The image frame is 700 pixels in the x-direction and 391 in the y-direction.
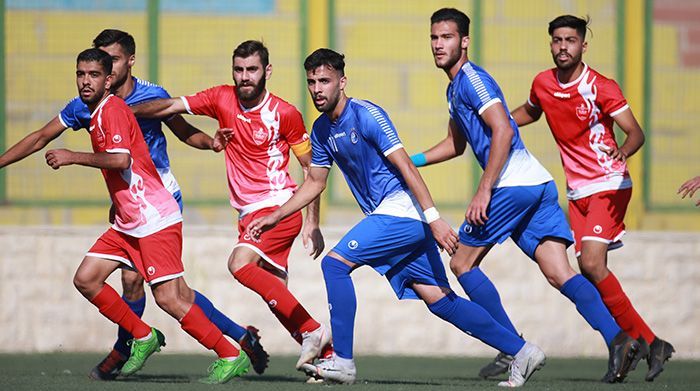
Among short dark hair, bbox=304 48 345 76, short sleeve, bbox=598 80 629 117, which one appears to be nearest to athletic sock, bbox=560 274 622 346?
short sleeve, bbox=598 80 629 117

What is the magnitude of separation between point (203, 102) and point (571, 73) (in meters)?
2.22

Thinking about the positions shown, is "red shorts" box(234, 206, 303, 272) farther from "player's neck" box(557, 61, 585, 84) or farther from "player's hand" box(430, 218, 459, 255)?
"player's neck" box(557, 61, 585, 84)

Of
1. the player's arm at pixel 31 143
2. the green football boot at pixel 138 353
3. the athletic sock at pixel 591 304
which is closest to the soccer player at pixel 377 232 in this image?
the athletic sock at pixel 591 304

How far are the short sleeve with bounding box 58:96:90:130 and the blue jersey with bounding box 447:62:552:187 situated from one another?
2.19 m

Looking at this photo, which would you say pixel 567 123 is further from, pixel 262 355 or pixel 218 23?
pixel 218 23

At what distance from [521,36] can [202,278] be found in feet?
10.6

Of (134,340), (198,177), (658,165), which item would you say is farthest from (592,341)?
Answer: (134,340)

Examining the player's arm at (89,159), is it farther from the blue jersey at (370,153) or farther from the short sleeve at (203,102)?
the blue jersey at (370,153)

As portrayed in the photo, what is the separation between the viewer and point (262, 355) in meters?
8.55

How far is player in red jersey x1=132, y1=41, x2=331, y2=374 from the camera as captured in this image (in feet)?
27.0

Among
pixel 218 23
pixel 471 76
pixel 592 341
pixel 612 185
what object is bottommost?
pixel 592 341

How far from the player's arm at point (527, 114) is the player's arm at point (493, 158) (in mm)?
1127

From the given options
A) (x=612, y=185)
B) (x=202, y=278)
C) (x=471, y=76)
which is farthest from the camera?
(x=202, y=278)

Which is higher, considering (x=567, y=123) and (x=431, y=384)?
(x=567, y=123)
